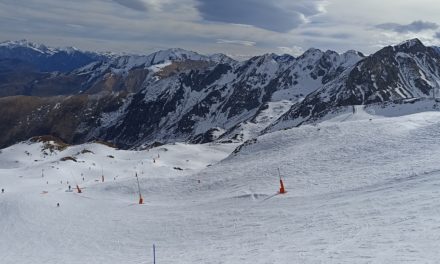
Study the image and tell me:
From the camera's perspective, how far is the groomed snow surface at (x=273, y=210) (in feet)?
63.3

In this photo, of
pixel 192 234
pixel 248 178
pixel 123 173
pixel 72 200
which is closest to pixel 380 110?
pixel 123 173

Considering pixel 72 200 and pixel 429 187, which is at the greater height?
→ pixel 429 187

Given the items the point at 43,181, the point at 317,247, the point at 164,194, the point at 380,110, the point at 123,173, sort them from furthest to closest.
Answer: the point at 380,110
the point at 123,173
the point at 43,181
the point at 164,194
the point at 317,247

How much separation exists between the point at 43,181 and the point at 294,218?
46516mm

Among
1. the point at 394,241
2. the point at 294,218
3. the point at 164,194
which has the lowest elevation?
the point at 164,194

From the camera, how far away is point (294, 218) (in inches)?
995

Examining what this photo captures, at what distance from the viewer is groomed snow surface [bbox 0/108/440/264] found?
63.3 feet

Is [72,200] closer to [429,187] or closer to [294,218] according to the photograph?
[294,218]

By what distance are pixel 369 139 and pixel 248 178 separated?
463 inches

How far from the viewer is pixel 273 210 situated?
28156 mm

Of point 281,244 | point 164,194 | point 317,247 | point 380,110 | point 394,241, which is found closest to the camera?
point 394,241

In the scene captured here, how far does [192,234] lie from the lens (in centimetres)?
2686

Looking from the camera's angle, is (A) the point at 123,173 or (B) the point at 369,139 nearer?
(B) the point at 369,139

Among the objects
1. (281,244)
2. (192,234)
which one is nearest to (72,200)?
(192,234)
